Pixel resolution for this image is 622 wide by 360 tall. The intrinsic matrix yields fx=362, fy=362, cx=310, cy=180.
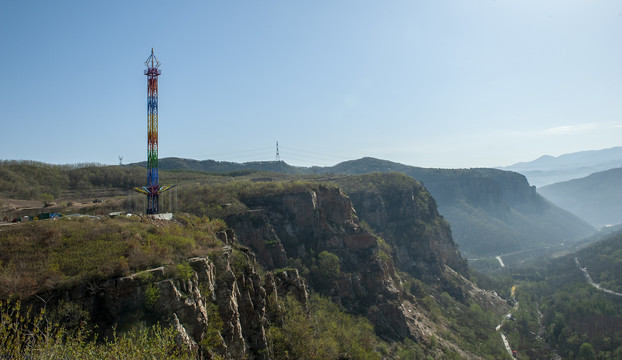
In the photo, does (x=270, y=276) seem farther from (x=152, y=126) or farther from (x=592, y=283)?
(x=592, y=283)

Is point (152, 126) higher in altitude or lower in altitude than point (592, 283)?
higher

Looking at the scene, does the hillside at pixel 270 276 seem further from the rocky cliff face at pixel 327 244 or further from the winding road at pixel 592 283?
the winding road at pixel 592 283

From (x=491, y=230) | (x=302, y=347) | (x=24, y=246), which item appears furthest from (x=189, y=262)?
(x=491, y=230)

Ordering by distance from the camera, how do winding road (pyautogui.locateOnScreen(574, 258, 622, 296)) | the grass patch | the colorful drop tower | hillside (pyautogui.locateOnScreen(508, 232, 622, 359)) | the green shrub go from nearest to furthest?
the grass patch → the green shrub → the colorful drop tower → hillside (pyautogui.locateOnScreen(508, 232, 622, 359)) → winding road (pyautogui.locateOnScreen(574, 258, 622, 296))

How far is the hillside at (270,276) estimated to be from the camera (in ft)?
63.0

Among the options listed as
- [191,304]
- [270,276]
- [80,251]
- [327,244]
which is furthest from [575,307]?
[80,251]

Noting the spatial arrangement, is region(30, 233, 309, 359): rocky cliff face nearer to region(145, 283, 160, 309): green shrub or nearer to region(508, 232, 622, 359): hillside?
region(145, 283, 160, 309): green shrub

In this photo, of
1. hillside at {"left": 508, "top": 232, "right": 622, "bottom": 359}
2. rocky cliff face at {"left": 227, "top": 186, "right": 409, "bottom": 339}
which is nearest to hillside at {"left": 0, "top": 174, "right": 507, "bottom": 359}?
rocky cliff face at {"left": 227, "top": 186, "right": 409, "bottom": 339}

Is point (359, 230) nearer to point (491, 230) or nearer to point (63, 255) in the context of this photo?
point (63, 255)

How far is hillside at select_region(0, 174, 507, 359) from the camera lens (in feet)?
63.0

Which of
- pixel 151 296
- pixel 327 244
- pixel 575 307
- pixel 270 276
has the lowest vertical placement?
pixel 575 307

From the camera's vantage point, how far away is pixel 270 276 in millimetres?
34688

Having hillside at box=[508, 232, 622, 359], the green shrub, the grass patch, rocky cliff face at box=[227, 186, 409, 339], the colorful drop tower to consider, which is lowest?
hillside at box=[508, 232, 622, 359]

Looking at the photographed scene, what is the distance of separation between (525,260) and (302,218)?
490ft
